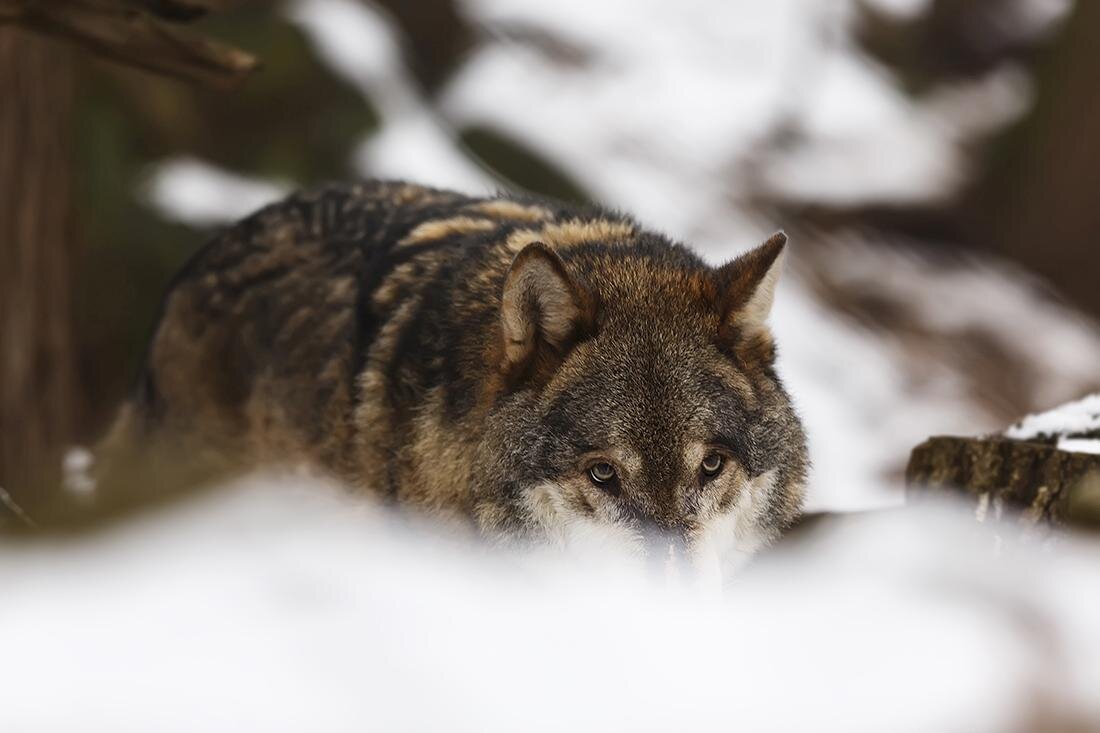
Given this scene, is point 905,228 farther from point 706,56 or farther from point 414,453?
point 414,453

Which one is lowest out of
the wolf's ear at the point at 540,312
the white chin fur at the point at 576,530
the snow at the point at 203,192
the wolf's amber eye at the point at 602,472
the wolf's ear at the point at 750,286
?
the snow at the point at 203,192

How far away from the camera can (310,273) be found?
5879mm

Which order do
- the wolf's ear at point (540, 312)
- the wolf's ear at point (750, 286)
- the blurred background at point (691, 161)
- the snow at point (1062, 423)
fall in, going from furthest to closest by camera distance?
the blurred background at point (691, 161) < the snow at point (1062, 423) < the wolf's ear at point (750, 286) < the wolf's ear at point (540, 312)

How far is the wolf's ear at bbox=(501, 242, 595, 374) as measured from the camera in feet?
13.8

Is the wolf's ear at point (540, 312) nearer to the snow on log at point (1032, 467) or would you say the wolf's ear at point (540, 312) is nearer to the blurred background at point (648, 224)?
the blurred background at point (648, 224)

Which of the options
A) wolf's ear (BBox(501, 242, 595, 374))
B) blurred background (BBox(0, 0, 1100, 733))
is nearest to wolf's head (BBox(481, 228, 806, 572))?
wolf's ear (BBox(501, 242, 595, 374))

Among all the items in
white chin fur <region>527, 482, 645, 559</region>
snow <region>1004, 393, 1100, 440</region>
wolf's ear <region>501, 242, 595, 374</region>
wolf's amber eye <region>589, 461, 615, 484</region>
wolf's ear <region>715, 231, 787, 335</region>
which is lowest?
white chin fur <region>527, 482, 645, 559</region>

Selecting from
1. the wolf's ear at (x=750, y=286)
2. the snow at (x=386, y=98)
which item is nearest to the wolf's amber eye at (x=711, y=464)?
the wolf's ear at (x=750, y=286)

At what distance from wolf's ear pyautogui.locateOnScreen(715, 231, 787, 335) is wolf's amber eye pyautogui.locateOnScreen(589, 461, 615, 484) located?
71 cm

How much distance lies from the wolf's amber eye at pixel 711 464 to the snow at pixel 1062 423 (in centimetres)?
127

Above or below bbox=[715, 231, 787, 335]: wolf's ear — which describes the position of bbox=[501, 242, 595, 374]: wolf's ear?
below

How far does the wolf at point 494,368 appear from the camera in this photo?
421 centimetres

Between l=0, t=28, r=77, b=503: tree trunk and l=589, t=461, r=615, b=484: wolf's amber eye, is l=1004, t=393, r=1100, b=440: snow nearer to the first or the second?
l=589, t=461, r=615, b=484: wolf's amber eye

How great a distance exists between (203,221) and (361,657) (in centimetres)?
800
